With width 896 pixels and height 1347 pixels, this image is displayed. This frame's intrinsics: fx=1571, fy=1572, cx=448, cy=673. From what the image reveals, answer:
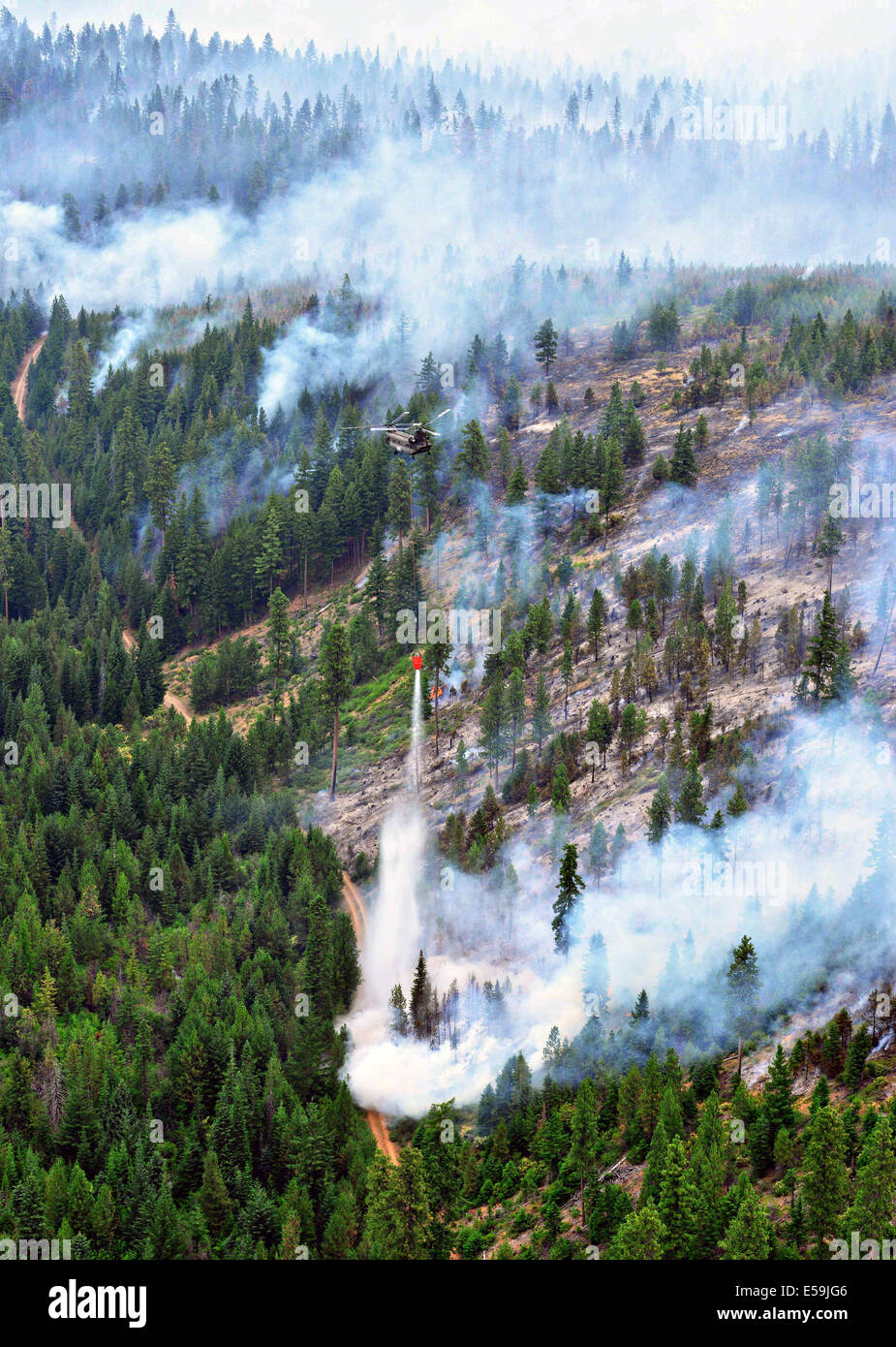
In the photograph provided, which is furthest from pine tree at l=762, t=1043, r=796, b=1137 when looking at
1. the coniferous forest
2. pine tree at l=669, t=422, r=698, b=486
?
pine tree at l=669, t=422, r=698, b=486

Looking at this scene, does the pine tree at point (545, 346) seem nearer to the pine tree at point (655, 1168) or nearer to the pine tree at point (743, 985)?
the pine tree at point (743, 985)

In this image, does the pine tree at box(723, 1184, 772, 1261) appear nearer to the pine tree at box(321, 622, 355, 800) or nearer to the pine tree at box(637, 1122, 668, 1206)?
the pine tree at box(637, 1122, 668, 1206)

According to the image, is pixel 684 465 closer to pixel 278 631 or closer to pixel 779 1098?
pixel 278 631

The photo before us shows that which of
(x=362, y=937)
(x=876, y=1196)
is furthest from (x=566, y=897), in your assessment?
(x=876, y=1196)

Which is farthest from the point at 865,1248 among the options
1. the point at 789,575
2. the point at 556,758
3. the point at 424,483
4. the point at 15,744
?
the point at 424,483

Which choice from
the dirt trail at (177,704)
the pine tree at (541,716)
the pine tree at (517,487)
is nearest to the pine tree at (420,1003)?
the pine tree at (541,716)

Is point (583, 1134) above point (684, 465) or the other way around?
the other way around

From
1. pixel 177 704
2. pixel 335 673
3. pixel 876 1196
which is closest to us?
pixel 876 1196

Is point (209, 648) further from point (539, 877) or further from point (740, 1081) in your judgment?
point (740, 1081)
